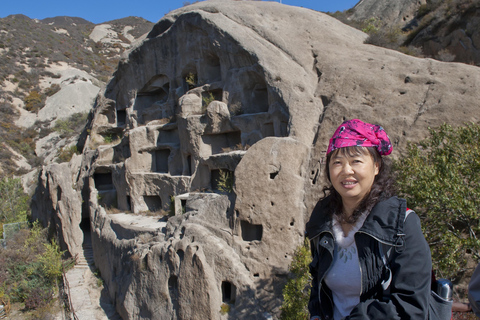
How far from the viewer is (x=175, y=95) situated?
18.0 meters

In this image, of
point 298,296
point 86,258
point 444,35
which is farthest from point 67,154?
point 444,35

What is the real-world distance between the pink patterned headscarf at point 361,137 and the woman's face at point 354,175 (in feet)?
0.20

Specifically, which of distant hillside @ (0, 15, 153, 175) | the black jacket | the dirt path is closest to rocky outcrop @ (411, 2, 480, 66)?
the black jacket

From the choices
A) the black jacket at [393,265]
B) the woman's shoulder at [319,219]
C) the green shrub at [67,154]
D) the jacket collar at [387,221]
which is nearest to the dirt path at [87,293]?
the green shrub at [67,154]

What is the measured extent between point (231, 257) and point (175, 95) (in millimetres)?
11667

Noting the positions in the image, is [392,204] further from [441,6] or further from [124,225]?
[441,6]

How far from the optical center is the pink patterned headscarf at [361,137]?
6.50 feet

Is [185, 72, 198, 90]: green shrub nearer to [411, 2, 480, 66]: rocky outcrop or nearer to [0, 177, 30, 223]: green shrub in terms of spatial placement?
[411, 2, 480, 66]: rocky outcrop

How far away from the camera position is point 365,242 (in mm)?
1809

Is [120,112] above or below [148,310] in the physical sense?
above

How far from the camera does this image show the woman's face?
1.97 metres

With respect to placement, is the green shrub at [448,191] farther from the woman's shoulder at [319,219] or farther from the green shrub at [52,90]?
the green shrub at [52,90]

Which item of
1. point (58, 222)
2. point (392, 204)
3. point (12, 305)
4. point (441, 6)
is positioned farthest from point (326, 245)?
point (441, 6)

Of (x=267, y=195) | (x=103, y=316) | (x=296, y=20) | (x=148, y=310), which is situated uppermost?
(x=296, y=20)
